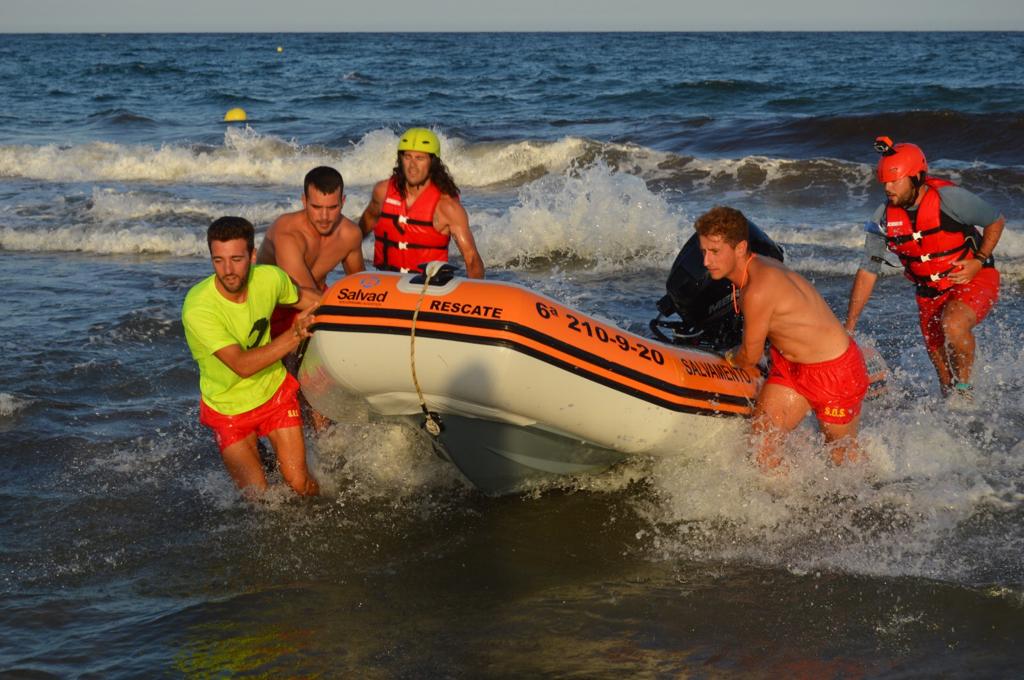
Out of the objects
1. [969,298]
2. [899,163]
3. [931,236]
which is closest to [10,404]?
[899,163]

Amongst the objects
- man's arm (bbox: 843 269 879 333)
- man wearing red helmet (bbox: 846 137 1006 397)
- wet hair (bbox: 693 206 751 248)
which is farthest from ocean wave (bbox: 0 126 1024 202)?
wet hair (bbox: 693 206 751 248)

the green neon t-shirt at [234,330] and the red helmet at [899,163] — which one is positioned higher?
the red helmet at [899,163]

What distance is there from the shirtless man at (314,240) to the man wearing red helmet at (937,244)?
2660 millimetres

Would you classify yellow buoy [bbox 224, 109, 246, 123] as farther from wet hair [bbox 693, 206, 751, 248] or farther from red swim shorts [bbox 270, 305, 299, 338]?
wet hair [bbox 693, 206, 751, 248]

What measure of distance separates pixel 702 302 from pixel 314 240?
2.02 metres

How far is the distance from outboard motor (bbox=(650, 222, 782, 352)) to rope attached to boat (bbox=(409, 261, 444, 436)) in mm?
1472

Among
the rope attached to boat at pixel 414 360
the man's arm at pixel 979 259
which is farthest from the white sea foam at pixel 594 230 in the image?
the rope attached to boat at pixel 414 360

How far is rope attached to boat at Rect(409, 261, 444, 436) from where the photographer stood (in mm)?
4480

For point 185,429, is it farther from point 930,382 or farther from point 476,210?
point 476,210

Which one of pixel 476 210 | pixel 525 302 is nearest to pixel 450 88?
pixel 476 210

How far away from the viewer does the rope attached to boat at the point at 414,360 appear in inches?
176

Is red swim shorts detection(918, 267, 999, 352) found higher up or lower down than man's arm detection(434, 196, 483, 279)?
lower down

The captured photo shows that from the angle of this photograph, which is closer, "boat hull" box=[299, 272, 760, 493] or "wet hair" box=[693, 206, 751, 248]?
"boat hull" box=[299, 272, 760, 493]

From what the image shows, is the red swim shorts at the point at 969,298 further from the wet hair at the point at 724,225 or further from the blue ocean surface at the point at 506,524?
the wet hair at the point at 724,225
